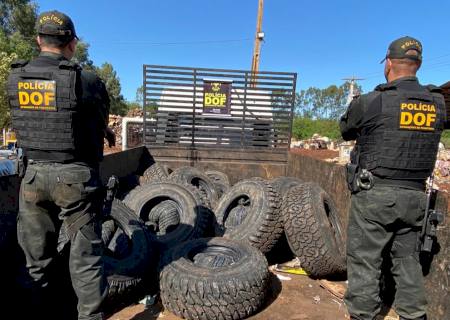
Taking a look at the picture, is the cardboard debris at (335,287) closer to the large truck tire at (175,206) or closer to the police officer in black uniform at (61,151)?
the large truck tire at (175,206)

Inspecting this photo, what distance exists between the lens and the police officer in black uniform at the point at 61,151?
2.09 meters

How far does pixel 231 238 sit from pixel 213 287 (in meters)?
1.11

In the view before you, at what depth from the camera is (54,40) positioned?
84.4 inches

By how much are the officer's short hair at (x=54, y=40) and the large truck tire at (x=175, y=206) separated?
212cm

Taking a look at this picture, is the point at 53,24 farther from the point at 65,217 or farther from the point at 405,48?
the point at 405,48

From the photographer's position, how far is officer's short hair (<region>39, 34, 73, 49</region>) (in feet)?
7.00

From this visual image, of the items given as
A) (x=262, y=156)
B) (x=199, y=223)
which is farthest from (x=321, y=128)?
(x=199, y=223)


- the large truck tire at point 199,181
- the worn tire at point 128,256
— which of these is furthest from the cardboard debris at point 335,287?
the large truck tire at point 199,181

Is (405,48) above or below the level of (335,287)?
above

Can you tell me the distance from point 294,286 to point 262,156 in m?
3.78

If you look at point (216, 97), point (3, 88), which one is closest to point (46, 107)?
point (216, 97)

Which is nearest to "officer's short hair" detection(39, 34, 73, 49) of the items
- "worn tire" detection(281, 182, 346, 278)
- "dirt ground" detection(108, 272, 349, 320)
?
"dirt ground" detection(108, 272, 349, 320)

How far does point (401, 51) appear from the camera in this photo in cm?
237

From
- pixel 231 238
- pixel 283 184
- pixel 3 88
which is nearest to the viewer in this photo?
pixel 231 238
